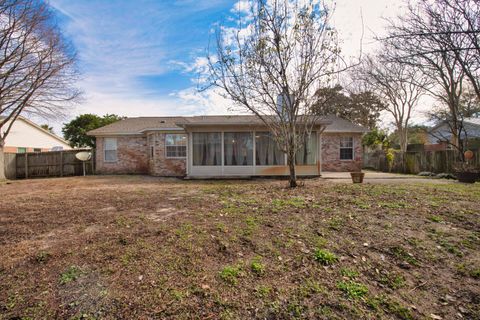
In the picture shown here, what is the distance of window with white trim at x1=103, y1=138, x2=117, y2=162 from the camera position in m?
14.4

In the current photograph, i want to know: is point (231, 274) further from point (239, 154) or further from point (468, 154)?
point (468, 154)

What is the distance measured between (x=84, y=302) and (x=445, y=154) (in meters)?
16.0

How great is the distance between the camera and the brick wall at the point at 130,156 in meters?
14.2

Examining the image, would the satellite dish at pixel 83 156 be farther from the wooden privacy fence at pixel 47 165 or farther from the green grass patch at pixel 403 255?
the green grass patch at pixel 403 255

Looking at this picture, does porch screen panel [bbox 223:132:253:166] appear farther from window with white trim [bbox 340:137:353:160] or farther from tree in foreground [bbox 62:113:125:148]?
tree in foreground [bbox 62:113:125:148]

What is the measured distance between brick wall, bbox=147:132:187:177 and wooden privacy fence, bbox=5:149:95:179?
17.1 feet

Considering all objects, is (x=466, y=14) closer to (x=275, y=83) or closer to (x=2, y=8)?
(x=275, y=83)

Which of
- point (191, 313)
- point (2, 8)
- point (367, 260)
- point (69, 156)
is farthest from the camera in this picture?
point (69, 156)

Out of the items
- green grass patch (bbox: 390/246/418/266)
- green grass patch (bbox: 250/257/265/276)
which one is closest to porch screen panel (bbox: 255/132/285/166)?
green grass patch (bbox: 390/246/418/266)

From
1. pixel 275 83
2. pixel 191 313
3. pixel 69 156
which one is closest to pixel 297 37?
pixel 275 83

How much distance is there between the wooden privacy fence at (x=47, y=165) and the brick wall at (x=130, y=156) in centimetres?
160

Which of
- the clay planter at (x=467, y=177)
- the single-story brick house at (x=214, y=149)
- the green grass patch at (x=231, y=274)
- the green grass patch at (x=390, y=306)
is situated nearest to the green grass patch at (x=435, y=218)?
the green grass patch at (x=390, y=306)

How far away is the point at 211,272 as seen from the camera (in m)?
2.57

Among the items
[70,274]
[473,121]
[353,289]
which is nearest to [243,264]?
[353,289]
